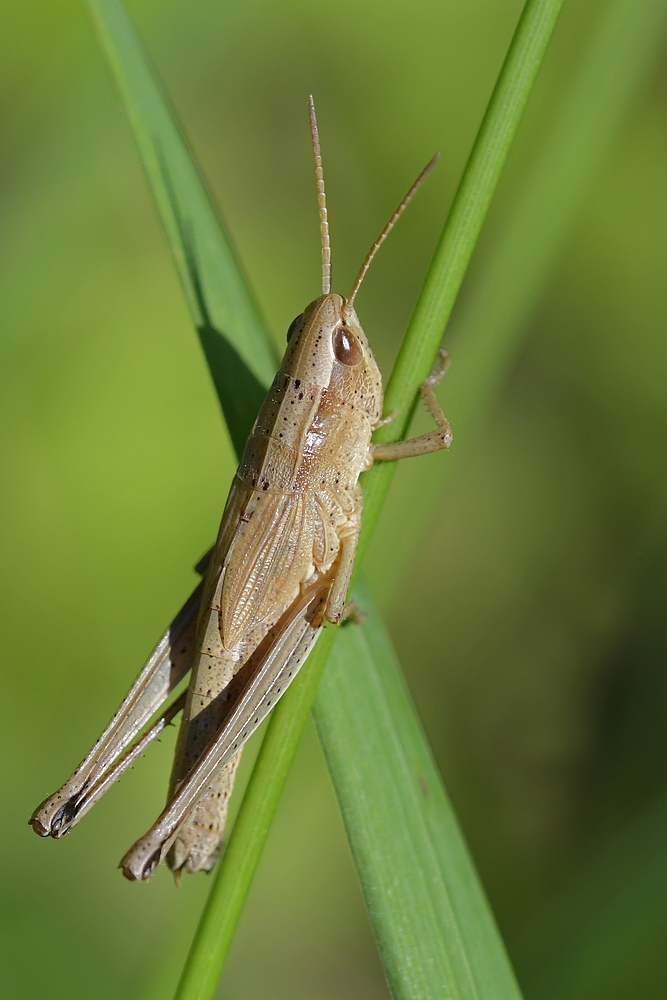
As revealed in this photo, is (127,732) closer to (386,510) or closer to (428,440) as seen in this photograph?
(386,510)

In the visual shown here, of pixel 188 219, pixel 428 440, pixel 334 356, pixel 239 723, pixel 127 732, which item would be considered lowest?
pixel 127 732

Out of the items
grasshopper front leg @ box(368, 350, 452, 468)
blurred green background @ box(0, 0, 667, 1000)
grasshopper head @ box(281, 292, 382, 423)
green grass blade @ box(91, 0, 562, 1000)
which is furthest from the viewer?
blurred green background @ box(0, 0, 667, 1000)

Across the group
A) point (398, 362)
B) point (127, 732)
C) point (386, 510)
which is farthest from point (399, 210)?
point (127, 732)

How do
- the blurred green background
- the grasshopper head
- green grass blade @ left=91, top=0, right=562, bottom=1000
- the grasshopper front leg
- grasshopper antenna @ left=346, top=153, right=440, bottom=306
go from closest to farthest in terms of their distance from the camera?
green grass blade @ left=91, top=0, right=562, bottom=1000
grasshopper antenna @ left=346, top=153, right=440, bottom=306
the grasshopper front leg
the grasshopper head
the blurred green background

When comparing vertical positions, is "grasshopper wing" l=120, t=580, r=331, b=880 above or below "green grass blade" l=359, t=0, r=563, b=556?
below

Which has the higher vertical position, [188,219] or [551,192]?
[551,192]

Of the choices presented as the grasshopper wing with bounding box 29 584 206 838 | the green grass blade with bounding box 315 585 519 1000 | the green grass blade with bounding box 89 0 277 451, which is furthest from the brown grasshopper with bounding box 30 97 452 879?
the green grass blade with bounding box 315 585 519 1000

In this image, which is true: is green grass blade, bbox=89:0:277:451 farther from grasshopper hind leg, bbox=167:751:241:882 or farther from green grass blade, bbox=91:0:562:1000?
grasshopper hind leg, bbox=167:751:241:882
